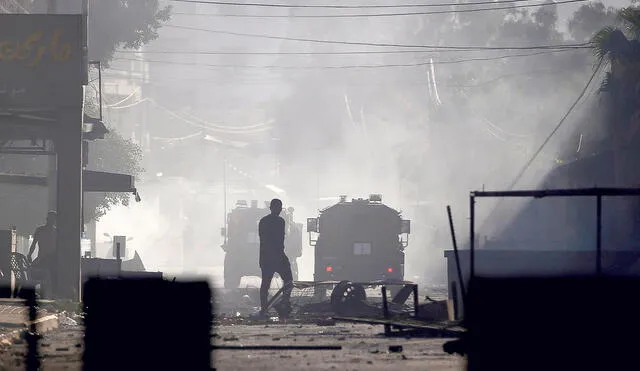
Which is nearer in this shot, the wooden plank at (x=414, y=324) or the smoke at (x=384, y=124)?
the wooden plank at (x=414, y=324)

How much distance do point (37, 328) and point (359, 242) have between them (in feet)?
59.8

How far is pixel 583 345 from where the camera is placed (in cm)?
926

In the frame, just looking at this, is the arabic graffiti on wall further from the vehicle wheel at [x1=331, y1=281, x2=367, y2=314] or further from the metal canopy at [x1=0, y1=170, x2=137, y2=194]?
the vehicle wheel at [x1=331, y1=281, x2=367, y2=314]

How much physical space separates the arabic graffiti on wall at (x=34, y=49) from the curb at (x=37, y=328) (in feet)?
26.3

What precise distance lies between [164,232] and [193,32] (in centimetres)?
5116

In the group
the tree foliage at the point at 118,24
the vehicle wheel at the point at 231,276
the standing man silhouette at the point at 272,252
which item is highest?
the tree foliage at the point at 118,24

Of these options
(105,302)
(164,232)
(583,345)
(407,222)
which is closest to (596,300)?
(583,345)

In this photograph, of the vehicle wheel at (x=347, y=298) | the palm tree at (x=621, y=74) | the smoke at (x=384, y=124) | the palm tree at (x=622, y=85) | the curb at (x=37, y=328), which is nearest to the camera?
the curb at (x=37, y=328)

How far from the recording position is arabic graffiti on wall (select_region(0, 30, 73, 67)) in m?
24.1

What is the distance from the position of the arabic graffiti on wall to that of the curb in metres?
8.01

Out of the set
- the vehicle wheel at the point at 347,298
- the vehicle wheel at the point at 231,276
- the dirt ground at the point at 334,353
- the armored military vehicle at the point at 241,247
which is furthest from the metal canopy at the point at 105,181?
the dirt ground at the point at 334,353

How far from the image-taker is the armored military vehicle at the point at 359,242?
3266cm

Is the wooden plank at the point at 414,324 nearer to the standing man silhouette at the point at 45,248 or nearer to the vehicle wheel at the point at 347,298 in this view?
the vehicle wheel at the point at 347,298

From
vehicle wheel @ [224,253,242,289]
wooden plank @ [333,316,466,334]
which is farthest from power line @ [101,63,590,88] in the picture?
wooden plank @ [333,316,466,334]
